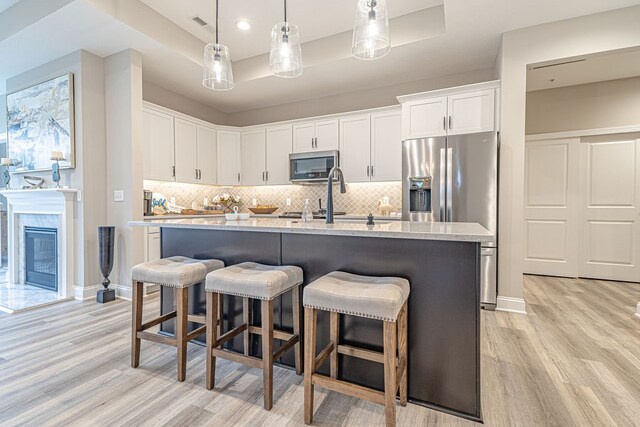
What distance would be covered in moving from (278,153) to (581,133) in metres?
4.56

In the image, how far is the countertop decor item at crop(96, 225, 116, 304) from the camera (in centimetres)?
342

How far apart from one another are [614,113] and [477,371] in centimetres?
494

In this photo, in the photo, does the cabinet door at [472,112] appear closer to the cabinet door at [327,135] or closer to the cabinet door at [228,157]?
the cabinet door at [327,135]

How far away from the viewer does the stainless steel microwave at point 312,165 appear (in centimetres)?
464

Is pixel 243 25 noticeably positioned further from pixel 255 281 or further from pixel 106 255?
pixel 255 281

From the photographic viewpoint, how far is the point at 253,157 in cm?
534

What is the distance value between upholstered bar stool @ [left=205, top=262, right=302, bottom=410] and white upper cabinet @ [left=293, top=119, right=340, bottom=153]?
3.06 meters

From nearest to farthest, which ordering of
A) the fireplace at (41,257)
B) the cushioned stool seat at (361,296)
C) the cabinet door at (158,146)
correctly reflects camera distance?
the cushioned stool seat at (361,296)
the fireplace at (41,257)
the cabinet door at (158,146)

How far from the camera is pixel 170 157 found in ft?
14.5

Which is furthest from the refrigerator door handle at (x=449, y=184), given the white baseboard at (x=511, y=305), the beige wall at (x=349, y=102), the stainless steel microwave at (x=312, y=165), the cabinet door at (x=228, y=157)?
the cabinet door at (x=228, y=157)

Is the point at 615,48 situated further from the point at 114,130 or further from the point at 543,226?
the point at 114,130

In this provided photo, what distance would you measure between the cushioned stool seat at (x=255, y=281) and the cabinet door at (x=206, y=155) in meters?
3.50

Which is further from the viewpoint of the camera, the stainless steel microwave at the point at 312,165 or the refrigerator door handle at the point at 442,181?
the stainless steel microwave at the point at 312,165

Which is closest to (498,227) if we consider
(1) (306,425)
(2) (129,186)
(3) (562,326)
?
(3) (562,326)
